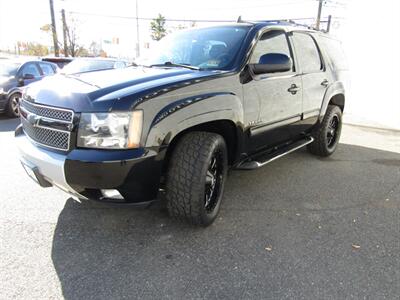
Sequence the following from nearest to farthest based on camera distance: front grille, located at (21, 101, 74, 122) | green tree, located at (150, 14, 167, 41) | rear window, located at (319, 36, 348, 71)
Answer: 1. front grille, located at (21, 101, 74, 122)
2. rear window, located at (319, 36, 348, 71)
3. green tree, located at (150, 14, 167, 41)

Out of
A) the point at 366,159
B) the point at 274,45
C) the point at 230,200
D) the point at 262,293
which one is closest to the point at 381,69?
the point at 366,159

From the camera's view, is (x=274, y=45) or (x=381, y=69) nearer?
(x=274, y=45)

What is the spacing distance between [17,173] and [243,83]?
10.1 ft

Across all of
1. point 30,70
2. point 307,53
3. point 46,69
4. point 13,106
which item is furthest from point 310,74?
point 46,69

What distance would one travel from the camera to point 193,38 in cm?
381

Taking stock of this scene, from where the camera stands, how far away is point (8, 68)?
890cm

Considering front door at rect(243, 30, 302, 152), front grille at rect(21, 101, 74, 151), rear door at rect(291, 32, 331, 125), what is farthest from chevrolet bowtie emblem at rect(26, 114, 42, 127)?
rear door at rect(291, 32, 331, 125)

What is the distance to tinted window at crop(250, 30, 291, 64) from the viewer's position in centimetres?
340

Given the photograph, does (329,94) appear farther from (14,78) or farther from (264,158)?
(14,78)

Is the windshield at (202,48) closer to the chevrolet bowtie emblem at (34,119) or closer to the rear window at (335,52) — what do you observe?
the chevrolet bowtie emblem at (34,119)

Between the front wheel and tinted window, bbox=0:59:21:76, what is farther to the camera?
tinted window, bbox=0:59:21:76

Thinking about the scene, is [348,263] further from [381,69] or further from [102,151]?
[381,69]

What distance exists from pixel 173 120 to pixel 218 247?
1115 millimetres

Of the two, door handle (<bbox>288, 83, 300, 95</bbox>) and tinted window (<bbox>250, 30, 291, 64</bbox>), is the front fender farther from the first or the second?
door handle (<bbox>288, 83, 300, 95</bbox>)
